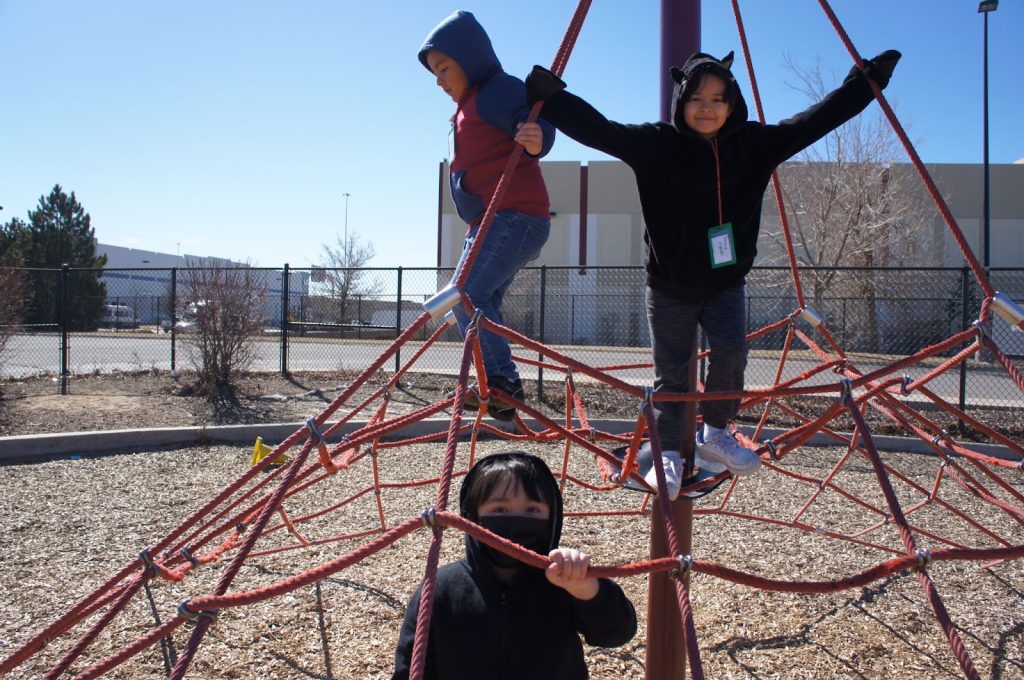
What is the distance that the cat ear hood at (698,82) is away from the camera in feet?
7.00

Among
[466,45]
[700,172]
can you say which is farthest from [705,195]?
[466,45]

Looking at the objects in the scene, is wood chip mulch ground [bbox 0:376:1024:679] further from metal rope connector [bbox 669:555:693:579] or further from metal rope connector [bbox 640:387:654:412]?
metal rope connector [bbox 669:555:693:579]

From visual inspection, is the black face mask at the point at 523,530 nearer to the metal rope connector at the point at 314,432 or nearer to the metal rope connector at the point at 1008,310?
the metal rope connector at the point at 314,432

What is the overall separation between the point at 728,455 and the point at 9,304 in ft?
28.2

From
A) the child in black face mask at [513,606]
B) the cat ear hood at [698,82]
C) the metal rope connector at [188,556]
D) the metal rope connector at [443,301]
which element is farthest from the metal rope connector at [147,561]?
the cat ear hood at [698,82]

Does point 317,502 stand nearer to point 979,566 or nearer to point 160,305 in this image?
point 979,566

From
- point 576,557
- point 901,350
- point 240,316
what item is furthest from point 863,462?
point 901,350

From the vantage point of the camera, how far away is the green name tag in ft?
7.13

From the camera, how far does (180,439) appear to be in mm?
6152

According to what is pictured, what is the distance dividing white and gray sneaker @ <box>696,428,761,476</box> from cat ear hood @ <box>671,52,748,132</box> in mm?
972

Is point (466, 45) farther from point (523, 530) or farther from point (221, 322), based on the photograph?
point (221, 322)

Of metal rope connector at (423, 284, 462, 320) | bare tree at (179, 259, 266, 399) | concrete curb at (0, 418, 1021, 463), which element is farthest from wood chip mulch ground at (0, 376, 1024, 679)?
bare tree at (179, 259, 266, 399)

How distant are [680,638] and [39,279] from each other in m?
19.7

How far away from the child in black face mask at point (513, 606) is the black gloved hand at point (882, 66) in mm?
1627
